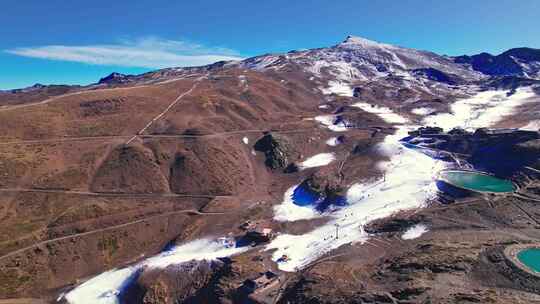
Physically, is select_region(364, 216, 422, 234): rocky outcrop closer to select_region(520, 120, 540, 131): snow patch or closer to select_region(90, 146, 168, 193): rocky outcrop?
select_region(90, 146, 168, 193): rocky outcrop

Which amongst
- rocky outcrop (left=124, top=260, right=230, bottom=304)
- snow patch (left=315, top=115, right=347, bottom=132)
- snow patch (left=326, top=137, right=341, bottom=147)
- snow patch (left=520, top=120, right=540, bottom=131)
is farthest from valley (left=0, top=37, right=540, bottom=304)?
→ snow patch (left=315, top=115, right=347, bottom=132)

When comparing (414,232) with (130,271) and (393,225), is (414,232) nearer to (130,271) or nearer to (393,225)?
(393,225)

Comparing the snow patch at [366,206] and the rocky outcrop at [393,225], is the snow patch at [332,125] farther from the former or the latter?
the rocky outcrop at [393,225]

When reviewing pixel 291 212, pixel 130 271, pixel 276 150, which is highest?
pixel 276 150

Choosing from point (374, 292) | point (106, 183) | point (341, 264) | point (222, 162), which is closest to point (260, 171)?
point (222, 162)

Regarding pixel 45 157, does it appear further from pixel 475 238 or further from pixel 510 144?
pixel 510 144

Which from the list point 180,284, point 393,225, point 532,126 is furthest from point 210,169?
point 532,126

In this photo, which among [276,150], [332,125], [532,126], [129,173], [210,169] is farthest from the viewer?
[332,125]
